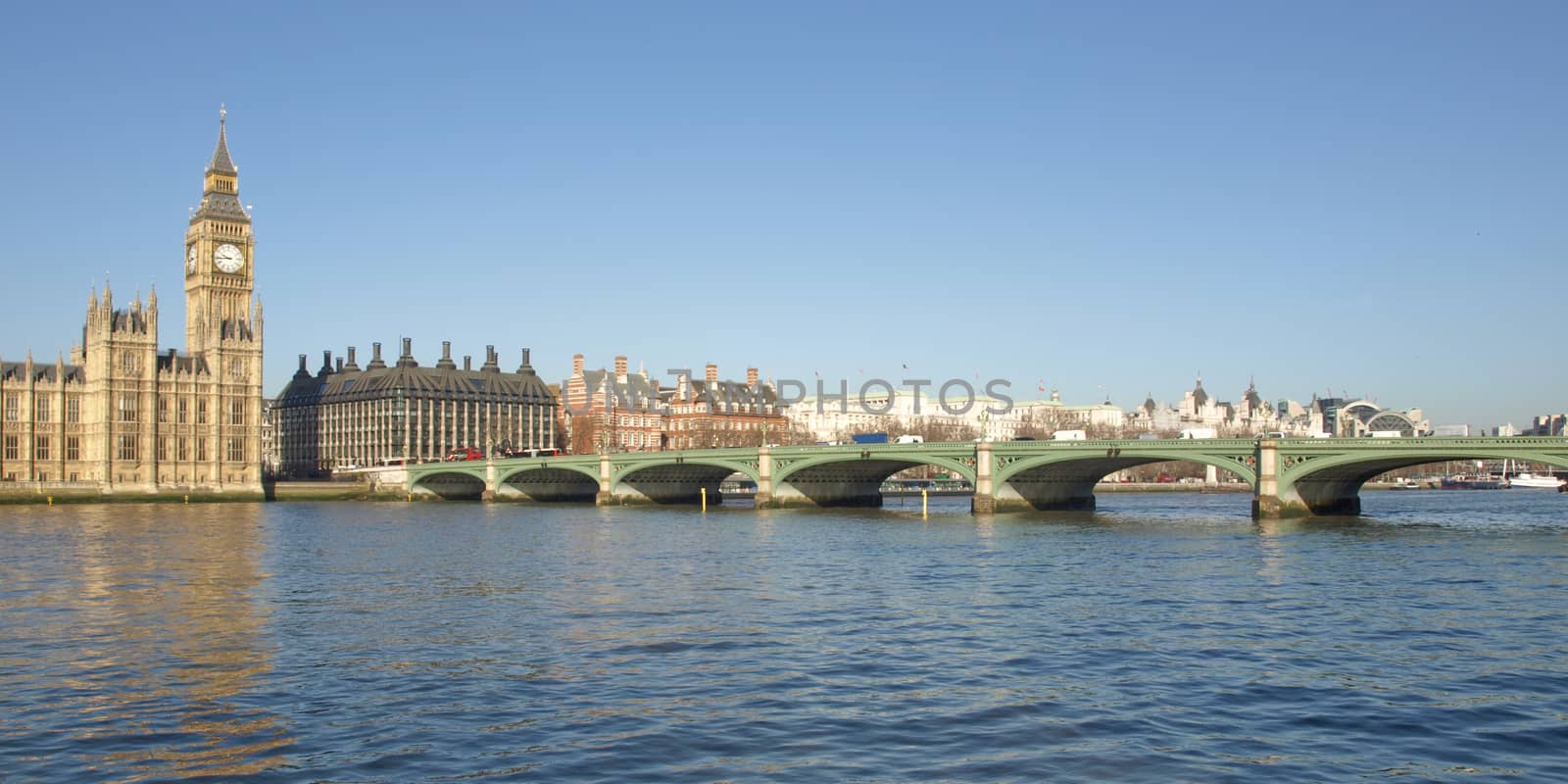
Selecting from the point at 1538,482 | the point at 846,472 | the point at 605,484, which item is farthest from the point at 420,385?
the point at 1538,482

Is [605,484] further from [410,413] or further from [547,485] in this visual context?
[410,413]

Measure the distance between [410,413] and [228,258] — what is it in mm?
31263

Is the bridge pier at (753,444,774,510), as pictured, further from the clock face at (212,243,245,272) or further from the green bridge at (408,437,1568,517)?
the clock face at (212,243,245,272)

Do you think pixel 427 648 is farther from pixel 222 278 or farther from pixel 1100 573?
pixel 222 278

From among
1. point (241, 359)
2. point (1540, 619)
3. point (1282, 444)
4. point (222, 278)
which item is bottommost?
point (1540, 619)

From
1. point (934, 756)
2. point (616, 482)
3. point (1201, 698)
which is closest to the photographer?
point (934, 756)

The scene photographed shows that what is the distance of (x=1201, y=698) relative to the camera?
77.2 ft

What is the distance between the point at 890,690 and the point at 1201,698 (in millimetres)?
5437

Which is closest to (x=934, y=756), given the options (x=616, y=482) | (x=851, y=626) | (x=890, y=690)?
(x=890, y=690)

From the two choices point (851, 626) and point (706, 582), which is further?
point (706, 582)

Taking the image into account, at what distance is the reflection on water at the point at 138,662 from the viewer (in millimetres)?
20016

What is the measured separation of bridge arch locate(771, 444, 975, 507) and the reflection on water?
152 feet

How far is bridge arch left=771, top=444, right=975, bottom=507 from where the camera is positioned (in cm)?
9038

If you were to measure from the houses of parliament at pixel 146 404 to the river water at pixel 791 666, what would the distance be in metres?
89.2
